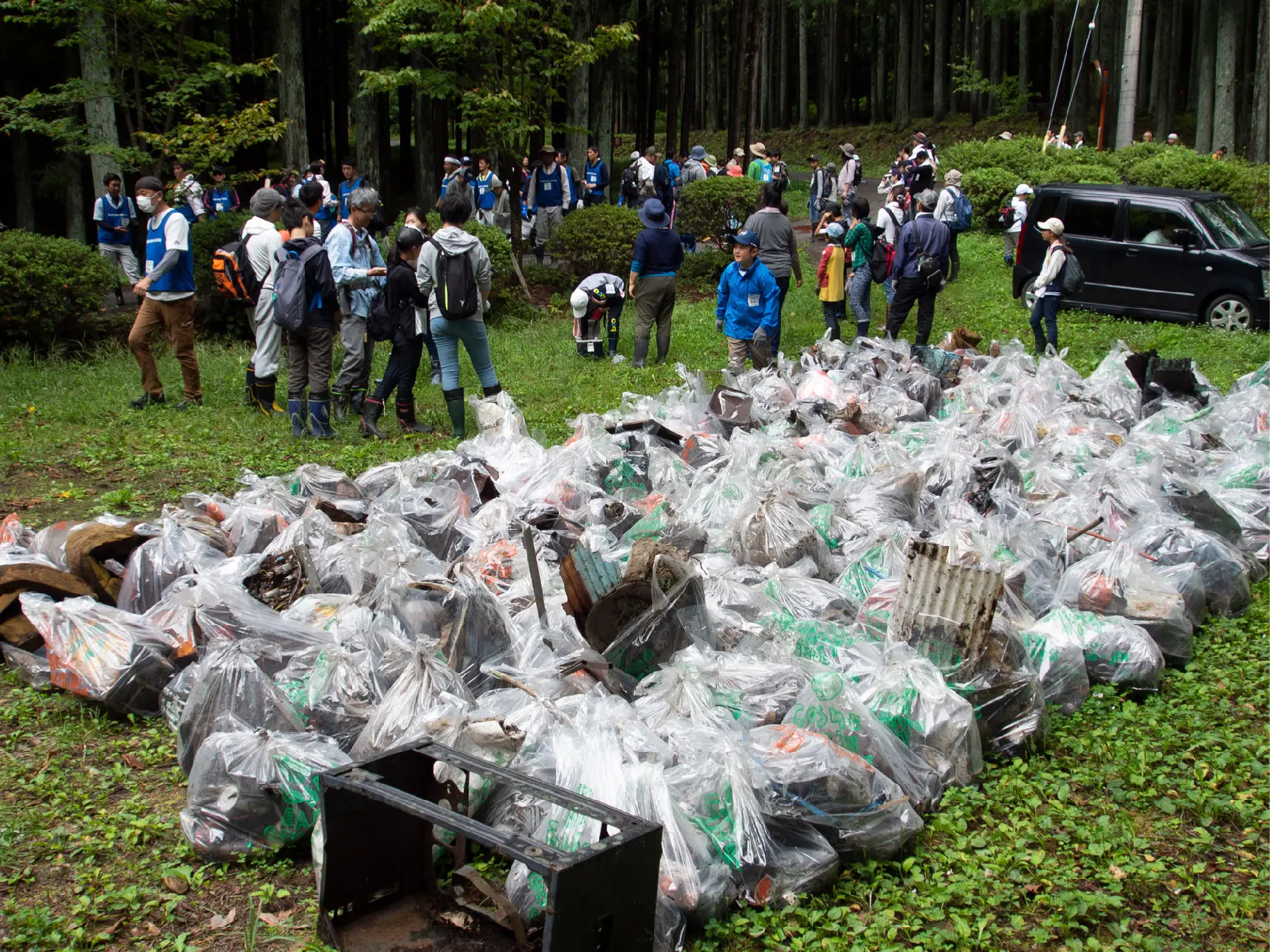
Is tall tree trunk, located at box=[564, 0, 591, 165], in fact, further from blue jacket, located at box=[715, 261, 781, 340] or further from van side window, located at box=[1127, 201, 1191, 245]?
blue jacket, located at box=[715, 261, 781, 340]

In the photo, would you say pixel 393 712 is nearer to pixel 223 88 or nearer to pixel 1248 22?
pixel 223 88

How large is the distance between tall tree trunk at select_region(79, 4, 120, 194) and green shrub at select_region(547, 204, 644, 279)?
556 centimetres

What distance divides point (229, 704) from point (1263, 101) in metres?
24.5

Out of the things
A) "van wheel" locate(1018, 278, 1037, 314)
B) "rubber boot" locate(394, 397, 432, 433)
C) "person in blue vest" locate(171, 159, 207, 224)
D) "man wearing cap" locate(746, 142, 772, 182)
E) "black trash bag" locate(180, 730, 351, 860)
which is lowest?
"black trash bag" locate(180, 730, 351, 860)

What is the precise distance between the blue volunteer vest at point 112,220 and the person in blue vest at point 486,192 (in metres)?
4.63

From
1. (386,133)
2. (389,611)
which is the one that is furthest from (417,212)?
(386,133)

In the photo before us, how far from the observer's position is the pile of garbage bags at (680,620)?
344 cm

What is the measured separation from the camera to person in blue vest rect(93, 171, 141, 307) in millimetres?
13953

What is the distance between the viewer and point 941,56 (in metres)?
37.8

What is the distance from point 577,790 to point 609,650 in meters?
1.09

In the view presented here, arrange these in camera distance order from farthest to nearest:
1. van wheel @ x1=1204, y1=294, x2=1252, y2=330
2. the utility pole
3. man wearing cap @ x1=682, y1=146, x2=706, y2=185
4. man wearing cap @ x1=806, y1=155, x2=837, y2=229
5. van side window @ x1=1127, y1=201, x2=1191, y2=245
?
man wearing cap @ x1=806, y1=155, x2=837, y2=229, man wearing cap @ x1=682, y1=146, x2=706, y2=185, the utility pole, van side window @ x1=1127, y1=201, x2=1191, y2=245, van wheel @ x1=1204, y1=294, x2=1252, y2=330

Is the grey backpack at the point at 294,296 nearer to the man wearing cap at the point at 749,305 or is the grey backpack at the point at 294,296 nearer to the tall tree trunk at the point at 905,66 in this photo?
A: the man wearing cap at the point at 749,305

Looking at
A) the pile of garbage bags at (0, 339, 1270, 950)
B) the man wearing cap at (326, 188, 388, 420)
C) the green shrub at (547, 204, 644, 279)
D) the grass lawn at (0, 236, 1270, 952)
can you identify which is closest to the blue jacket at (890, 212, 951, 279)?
the pile of garbage bags at (0, 339, 1270, 950)

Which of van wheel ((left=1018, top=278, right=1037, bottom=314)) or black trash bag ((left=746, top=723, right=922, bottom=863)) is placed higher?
van wheel ((left=1018, top=278, right=1037, bottom=314))
